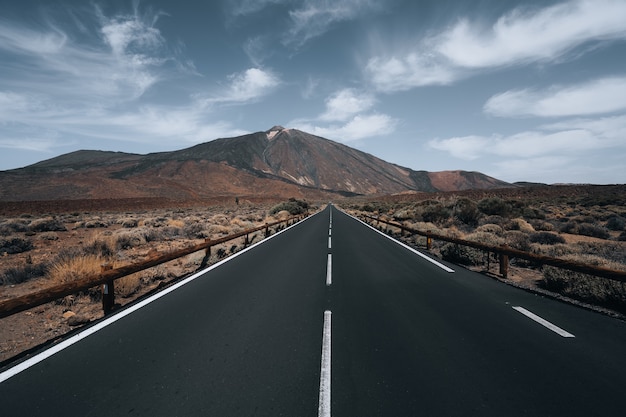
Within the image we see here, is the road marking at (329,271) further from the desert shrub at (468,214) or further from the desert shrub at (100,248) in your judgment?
the desert shrub at (468,214)

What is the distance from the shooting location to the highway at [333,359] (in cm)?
296

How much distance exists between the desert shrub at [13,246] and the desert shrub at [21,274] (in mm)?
6152

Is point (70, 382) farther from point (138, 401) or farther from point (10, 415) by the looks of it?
point (138, 401)

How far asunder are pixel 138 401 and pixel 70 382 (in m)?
0.97

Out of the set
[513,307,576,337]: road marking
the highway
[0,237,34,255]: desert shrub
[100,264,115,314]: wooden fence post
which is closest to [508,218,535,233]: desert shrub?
the highway

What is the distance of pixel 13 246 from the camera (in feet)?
46.0

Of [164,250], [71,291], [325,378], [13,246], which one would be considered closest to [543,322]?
[325,378]

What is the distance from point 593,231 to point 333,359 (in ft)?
69.9

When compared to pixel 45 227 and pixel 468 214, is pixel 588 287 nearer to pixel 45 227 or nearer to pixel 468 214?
pixel 468 214

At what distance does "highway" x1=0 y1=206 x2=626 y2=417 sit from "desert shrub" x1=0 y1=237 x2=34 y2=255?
1237 centimetres

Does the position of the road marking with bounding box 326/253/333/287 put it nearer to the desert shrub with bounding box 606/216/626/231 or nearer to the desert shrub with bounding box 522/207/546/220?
the desert shrub with bounding box 606/216/626/231

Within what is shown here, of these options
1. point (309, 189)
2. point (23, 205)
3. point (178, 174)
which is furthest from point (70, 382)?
point (309, 189)

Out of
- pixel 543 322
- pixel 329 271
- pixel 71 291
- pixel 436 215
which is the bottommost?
pixel 329 271

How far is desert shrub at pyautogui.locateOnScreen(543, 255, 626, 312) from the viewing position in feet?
20.2
